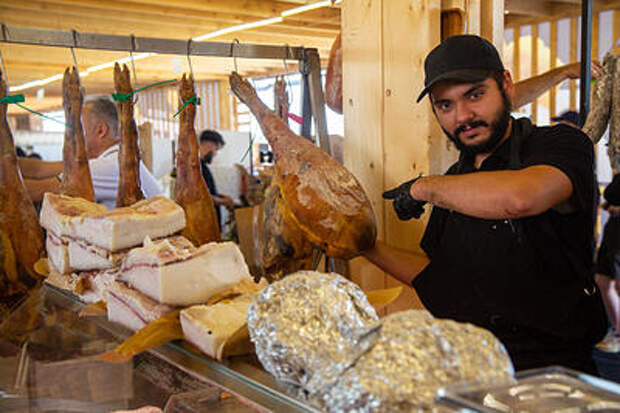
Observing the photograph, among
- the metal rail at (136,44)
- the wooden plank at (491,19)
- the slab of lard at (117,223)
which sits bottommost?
the slab of lard at (117,223)

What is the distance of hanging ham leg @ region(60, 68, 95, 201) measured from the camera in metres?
2.00

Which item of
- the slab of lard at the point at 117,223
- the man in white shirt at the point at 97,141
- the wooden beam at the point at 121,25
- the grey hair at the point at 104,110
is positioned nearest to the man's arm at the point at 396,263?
the slab of lard at the point at 117,223

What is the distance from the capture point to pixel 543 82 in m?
2.58

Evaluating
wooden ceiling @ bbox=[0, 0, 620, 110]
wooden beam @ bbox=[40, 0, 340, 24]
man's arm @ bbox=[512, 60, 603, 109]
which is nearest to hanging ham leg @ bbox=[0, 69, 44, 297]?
man's arm @ bbox=[512, 60, 603, 109]

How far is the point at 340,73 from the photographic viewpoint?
2.75 meters

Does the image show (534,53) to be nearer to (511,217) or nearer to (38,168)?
(38,168)

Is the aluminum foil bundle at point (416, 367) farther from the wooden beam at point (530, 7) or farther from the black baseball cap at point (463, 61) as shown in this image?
the wooden beam at point (530, 7)

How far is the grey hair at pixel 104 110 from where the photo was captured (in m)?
3.14

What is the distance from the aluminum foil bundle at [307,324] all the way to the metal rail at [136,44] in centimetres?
149

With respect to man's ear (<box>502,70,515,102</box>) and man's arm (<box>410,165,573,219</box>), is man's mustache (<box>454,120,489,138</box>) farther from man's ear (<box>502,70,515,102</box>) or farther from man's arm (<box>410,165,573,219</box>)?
man's arm (<box>410,165,573,219</box>)

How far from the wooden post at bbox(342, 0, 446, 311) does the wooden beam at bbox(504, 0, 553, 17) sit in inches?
138

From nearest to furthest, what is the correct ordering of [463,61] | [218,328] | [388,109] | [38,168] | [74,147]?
[218,328]
[463,61]
[74,147]
[388,109]
[38,168]

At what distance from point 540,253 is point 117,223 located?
1.19 m

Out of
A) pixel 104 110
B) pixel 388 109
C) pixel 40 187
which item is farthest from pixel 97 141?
pixel 388 109
